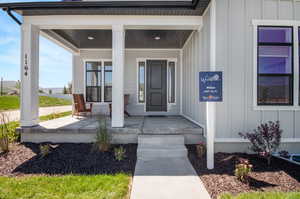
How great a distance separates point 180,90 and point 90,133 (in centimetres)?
401

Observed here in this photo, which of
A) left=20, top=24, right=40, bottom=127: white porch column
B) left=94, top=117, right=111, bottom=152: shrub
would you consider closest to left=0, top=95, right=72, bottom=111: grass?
left=20, top=24, right=40, bottom=127: white porch column

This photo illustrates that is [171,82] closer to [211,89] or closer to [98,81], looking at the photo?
[98,81]

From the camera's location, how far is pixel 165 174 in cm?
278

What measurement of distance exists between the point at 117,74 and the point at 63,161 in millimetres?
2143

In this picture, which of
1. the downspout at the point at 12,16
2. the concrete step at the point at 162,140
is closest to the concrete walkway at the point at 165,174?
the concrete step at the point at 162,140

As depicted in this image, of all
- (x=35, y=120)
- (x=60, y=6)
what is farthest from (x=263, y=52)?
(x=35, y=120)

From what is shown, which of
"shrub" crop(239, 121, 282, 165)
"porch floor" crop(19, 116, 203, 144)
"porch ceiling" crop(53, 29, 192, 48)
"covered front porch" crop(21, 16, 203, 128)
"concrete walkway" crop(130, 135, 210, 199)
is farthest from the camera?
"porch ceiling" crop(53, 29, 192, 48)

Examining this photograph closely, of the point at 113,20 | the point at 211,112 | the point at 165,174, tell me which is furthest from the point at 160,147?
the point at 113,20

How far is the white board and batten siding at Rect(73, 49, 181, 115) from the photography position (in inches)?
273

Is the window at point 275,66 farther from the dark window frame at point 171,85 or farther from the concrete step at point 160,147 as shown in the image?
the dark window frame at point 171,85

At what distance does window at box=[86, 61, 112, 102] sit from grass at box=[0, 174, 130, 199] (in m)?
4.73

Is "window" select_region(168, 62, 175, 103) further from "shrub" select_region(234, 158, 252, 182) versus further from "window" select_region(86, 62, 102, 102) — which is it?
"shrub" select_region(234, 158, 252, 182)

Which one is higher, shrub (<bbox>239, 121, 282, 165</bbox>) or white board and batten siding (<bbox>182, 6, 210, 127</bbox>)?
white board and batten siding (<bbox>182, 6, 210, 127</bbox>)

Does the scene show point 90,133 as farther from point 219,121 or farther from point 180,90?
point 180,90
